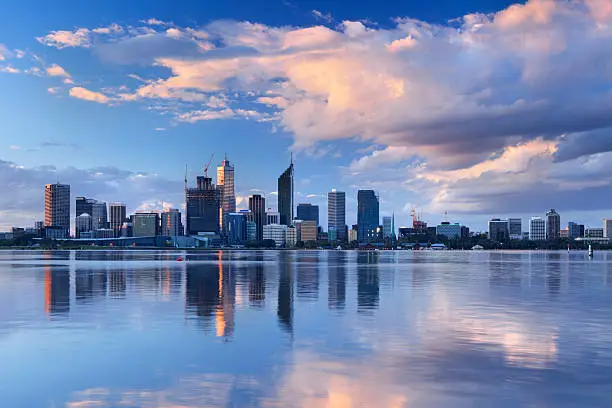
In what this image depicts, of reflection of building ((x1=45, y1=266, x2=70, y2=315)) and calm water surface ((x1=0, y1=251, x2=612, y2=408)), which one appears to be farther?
reflection of building ((x1=45, y1=266, x2=70, y2=315))

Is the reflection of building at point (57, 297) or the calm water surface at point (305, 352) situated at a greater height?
the calm water surface at point (305, 352)

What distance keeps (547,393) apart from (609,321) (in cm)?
2223

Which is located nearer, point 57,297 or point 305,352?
point 305,352

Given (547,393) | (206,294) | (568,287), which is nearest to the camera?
(547,393)

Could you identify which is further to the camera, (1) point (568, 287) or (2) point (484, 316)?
(1) point (568, 287)

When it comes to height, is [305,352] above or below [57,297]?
above

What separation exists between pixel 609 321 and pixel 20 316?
136 feet

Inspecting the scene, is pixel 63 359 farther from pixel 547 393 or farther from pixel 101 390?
pixel 547 393

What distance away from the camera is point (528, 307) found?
50.0 m

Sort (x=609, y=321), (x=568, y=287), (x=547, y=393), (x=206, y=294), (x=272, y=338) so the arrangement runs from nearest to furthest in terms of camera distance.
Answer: (x=547, y=393), (x=272, y=338), (x=609, y=321), (x=206, y=294), (x=568, y=287)

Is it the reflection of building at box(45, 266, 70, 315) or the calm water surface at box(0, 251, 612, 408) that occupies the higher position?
the calm water surface at box(0, 251, 612, 408)

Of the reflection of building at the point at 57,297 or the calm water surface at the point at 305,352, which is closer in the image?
the calm water surface at the point at 305,352

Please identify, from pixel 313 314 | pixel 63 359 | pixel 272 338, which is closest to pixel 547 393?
pixel 272 338

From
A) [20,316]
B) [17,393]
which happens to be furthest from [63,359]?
[20,316]
